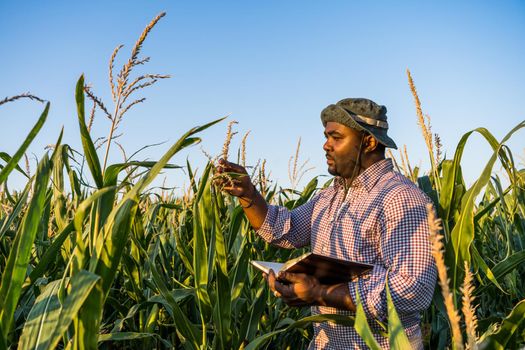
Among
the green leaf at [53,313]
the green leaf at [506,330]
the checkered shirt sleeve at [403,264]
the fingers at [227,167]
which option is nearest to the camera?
the green leaf at [53,313]

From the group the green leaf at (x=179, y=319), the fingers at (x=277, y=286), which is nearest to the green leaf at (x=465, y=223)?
the fingers at (x=277, y=286)

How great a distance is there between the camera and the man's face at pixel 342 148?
241cm

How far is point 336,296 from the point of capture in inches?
74.4

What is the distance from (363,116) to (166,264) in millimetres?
1216

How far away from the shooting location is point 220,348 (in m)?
2.00

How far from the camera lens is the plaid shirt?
6.17ft

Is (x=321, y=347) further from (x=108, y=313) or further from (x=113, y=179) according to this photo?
(x=113, y=179)

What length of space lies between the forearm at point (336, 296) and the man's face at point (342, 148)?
2.21ft

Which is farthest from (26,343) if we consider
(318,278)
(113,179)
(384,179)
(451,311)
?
(384,179)

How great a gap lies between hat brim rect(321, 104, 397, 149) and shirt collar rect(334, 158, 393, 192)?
3.8 inches

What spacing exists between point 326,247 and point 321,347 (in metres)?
0.42

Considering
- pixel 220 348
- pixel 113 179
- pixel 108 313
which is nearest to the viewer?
pixel 113 179

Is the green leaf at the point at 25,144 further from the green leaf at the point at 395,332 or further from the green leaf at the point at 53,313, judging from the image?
the green leaf at the point at 395,332

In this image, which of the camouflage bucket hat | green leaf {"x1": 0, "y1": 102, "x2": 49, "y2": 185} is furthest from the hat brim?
green leaf {"x1": 0, "y1": 102, "x2": 49, "y2": 185}
